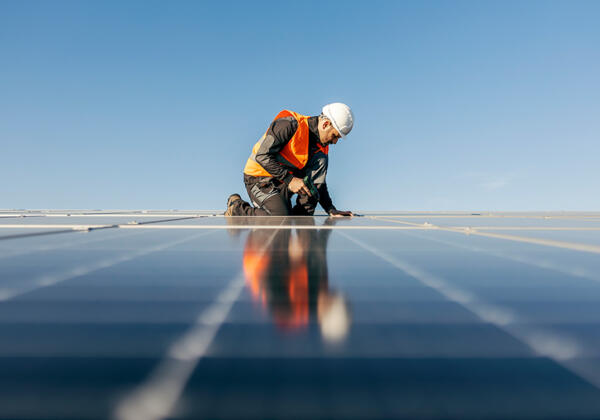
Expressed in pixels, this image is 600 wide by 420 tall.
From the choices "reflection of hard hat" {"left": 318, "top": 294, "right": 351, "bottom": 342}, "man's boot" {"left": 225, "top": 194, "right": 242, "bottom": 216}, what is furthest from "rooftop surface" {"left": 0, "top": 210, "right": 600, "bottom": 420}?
"man's boot" {"left": 225, "top": 194, "right": 242, "bottom": 216}

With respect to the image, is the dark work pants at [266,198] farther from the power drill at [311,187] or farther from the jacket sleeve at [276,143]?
the jacket sleeve at [276,143]

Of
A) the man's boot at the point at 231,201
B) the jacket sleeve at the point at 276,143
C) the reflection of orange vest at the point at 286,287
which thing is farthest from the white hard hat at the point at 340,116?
the reflection of orange vest at the point at 286,287

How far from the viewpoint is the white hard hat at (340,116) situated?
584cm

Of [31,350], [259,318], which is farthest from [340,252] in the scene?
[31,350]

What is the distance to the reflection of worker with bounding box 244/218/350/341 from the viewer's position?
87 centimetres

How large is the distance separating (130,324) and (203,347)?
252 millimetres

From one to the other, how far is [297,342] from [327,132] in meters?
5.49

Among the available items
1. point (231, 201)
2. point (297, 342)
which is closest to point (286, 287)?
point (297, 342)

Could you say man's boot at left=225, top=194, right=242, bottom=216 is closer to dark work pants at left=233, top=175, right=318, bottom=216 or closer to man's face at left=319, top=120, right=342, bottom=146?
dark work pants at left=233, top=175, right=318, bottom=216

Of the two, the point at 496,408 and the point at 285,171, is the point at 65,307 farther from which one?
the point at 285,171

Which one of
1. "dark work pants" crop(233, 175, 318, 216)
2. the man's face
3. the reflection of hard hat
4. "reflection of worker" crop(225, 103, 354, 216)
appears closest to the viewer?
the reflection of hard hat

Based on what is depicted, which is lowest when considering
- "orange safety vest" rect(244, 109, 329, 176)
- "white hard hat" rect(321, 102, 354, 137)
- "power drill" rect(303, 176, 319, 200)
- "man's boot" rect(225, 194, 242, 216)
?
"man's boot" rect(225, 194, 242, 216)

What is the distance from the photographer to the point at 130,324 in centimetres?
86

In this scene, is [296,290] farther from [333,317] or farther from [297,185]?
[297,185]
